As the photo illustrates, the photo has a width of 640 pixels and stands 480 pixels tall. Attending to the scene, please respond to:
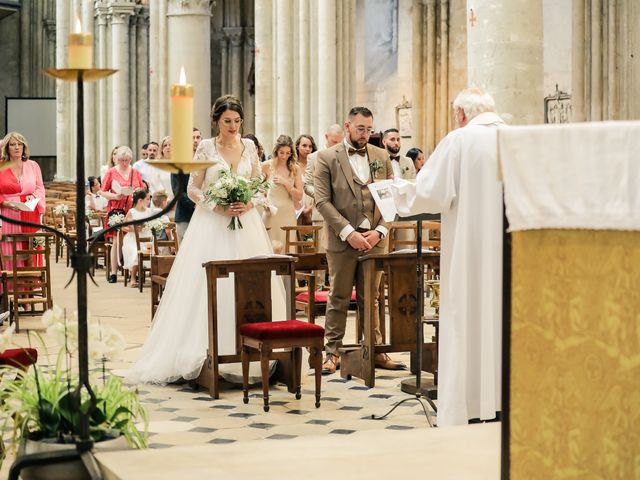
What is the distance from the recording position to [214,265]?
7.82 meters

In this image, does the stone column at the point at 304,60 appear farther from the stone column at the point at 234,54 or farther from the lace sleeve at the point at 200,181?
the stone column at the point at 234,54

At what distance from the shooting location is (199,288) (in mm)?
8328

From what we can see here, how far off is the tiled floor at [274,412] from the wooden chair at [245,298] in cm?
19

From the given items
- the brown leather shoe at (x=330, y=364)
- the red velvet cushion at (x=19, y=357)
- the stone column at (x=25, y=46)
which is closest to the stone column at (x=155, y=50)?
the brown leather shoe at (x=330, y=364)

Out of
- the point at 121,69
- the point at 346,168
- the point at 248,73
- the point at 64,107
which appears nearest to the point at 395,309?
the point at 346,168

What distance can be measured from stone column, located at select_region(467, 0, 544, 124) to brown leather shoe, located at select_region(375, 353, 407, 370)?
6.57ft

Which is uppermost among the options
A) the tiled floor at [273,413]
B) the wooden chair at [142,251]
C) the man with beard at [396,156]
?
the man with beard at [396,156]

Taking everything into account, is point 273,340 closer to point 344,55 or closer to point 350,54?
point 344,55

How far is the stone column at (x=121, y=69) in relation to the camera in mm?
28328

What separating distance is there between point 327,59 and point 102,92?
1366 cm

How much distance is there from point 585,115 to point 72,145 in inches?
802

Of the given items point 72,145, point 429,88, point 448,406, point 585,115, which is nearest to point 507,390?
point 448,406

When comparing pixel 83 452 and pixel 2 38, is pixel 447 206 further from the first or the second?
Answer: pixel 2 38

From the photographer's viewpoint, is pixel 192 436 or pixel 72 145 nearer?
pixel 192 436
